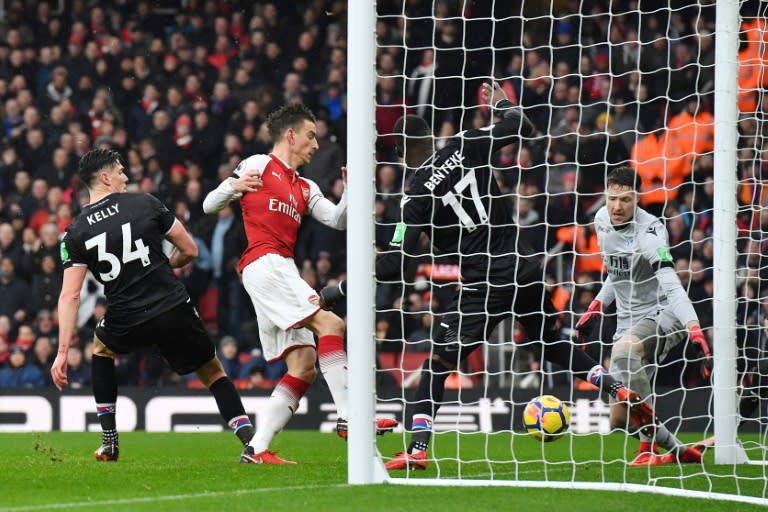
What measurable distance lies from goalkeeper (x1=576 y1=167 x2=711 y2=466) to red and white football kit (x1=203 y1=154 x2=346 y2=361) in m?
1.67

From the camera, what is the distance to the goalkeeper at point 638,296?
759 cm

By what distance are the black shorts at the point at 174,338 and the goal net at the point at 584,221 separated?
1.33 meters

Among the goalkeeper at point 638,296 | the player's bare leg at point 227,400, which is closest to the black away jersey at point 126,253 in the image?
the player's bare leg at point 227,400

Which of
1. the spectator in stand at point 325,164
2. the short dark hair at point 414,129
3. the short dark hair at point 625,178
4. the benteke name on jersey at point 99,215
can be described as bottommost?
the benteke name on jersey at point 99,215

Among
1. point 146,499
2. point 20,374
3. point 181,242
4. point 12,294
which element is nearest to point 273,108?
point 12,294

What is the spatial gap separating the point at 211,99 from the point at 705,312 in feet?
23.4

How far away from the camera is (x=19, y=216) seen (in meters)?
15.1

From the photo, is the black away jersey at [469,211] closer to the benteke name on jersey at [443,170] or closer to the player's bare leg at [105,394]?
the benteke name on jersey at [443,170]

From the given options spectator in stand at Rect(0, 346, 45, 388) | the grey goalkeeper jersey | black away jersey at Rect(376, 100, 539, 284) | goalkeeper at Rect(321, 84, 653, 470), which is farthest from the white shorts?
spectator in stand at Rect(0, 346, 45, 388)

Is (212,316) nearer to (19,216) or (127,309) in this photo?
(19,216)

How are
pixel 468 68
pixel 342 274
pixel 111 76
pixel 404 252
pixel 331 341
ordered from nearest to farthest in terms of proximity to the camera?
1. pixel 404 252
2. pixel 331 341
3. pixel 468 68
4. pixel 342 274
5. pixel 111 76

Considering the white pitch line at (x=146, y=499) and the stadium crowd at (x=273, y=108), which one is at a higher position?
the stadium crowd at (x=273, y=108)

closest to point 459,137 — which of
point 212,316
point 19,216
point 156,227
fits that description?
point 156,227

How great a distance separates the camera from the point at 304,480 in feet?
21.2
